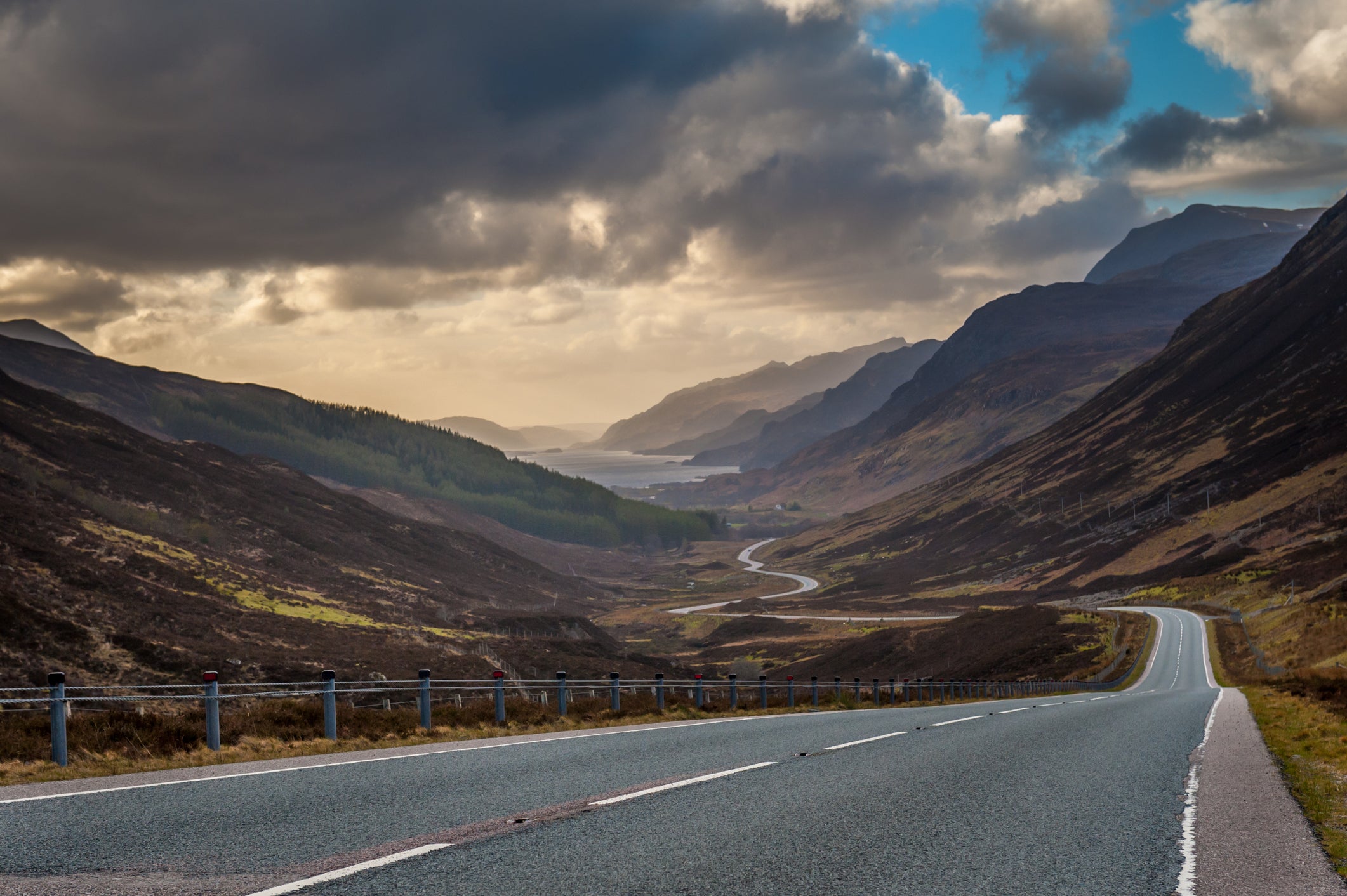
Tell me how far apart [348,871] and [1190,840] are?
27.6 feet

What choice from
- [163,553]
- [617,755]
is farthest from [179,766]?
[163,553]

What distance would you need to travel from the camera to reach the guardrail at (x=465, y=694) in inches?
667

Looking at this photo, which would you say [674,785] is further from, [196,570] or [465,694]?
[196,570]

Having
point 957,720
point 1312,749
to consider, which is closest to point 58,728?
point 957,720

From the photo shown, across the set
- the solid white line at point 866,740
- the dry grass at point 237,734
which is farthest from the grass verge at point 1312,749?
the dry grass at point 237,734

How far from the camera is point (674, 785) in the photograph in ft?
41.3

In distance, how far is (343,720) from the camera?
67.6 ft

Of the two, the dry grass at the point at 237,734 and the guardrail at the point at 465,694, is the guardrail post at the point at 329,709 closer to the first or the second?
the guardrail at the point at 465,694

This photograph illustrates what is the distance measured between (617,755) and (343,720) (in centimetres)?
769

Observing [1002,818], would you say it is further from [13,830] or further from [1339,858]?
[13,830]

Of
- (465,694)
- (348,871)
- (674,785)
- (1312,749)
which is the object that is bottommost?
(465,694)

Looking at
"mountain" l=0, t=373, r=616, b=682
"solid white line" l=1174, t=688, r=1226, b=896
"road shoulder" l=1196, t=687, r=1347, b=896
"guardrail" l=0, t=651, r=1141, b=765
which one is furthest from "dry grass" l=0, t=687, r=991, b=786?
"mountain" l=0, t=373, r=616, b=682

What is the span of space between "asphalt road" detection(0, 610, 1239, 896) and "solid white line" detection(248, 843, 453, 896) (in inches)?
3.0

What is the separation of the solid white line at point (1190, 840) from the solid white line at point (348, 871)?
648 centimetres
